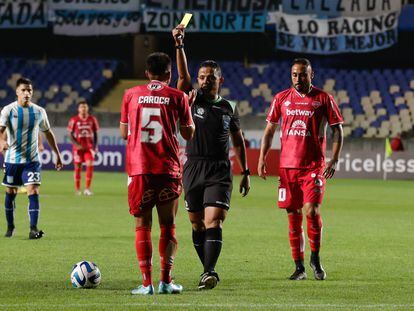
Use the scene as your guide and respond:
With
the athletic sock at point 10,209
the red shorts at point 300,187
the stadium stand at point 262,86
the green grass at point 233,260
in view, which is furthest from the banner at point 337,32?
the red shorts at point 300,187

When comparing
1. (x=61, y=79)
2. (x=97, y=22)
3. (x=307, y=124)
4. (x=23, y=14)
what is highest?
(x=23, y=14)

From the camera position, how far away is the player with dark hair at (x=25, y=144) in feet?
47.7

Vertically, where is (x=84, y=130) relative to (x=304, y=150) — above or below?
below

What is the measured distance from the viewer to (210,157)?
32.8 ft

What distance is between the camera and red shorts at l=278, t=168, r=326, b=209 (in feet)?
34.9

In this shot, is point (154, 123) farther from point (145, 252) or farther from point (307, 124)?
A: point (307, 124)

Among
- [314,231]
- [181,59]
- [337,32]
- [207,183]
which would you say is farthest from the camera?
[337,32]

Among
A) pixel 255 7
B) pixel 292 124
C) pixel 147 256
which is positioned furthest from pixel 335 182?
pixel 147 256

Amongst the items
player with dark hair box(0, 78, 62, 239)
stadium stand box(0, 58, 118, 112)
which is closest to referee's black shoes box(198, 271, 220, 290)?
player with dark hair box(0, 78, 62, 239)

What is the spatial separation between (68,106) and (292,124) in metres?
31.3

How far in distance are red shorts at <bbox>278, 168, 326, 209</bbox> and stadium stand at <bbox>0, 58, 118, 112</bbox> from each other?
3100 cm

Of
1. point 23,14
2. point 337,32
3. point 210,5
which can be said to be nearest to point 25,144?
point 210,5

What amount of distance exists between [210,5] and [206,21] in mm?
601

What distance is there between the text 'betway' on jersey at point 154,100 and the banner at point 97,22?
3184cm
